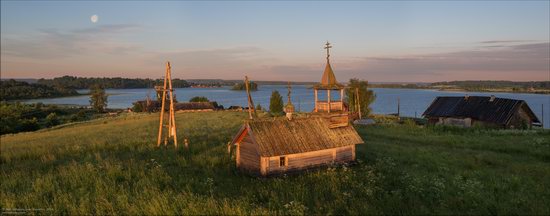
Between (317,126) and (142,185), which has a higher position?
(317,126)

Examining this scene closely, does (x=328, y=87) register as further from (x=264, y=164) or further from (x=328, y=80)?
(x=264, y=164)

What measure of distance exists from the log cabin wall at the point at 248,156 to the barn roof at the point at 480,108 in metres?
35.6

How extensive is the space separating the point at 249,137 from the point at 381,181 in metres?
6.06

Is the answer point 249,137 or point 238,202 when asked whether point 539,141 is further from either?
point 238,202

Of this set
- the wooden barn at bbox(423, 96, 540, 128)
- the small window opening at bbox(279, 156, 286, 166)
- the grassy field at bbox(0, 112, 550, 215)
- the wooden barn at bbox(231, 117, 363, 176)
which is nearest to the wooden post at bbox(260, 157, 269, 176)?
the wooden barn at bbox(231, 117, 363, 176)

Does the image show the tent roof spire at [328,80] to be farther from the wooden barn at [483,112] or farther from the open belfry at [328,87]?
the wooden barn at [483,112]

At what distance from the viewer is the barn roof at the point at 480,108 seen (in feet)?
139

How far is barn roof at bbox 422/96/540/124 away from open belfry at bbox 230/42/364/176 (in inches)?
1225

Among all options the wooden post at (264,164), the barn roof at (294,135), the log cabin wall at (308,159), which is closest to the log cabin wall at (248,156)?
the wooden post at (264,164)

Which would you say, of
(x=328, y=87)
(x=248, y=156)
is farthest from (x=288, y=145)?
(x=328, y=87)

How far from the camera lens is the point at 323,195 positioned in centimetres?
1259

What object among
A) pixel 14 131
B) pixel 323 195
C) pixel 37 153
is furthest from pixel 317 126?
pixel 14 131

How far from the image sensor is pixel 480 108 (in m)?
45.0

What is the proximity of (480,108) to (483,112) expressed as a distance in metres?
0.91
